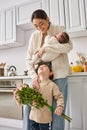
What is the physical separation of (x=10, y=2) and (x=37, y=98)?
1936mm

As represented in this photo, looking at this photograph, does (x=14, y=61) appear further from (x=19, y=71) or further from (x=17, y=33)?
(x=17, y=33)

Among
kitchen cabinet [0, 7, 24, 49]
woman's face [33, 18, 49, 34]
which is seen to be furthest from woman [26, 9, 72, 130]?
kitchen cabinet [0, 7, 24, 49]

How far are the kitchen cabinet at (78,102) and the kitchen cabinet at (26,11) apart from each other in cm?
112

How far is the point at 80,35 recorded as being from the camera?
241cm

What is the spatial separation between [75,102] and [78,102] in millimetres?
30

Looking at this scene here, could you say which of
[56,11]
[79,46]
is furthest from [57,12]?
[79,46]

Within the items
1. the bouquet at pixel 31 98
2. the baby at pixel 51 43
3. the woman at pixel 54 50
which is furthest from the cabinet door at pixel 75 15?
the bouquet at pixel 31 98

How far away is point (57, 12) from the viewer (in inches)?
89.6

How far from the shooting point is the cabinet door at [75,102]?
185 cm

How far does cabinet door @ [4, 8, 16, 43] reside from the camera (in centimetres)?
267

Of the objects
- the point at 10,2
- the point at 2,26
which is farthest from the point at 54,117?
the point at 10,2

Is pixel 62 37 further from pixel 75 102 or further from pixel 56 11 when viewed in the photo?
pixel 56 11

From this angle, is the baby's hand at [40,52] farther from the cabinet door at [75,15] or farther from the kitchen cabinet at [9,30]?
the kitchen cabinet at [9,30]

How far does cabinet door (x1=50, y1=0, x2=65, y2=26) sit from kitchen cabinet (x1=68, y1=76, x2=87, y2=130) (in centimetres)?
75
